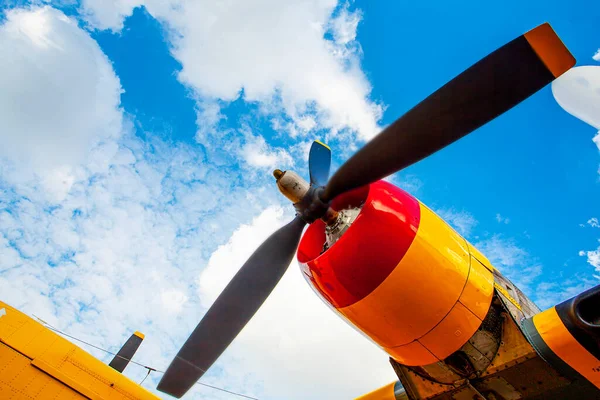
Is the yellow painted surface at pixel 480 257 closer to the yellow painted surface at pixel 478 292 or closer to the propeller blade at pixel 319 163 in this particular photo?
the yellow painted surface at pixel 478 292

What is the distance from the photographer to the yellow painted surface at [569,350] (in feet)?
11.6

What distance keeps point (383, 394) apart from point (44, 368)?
502 centimetres

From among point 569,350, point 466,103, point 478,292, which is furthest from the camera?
point 478,292

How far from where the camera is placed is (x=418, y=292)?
144 inches

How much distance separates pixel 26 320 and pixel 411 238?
561 cm

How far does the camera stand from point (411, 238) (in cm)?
365

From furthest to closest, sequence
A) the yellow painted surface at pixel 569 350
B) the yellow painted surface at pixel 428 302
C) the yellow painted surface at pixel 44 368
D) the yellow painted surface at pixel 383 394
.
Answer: the yellow painted surface at pixel 383 394
the yellow painted surface at pixel 44 368
the yellow painted surface at pixel 428 302
the yellow painted surface at pixel 569 350

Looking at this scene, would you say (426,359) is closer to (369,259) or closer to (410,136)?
(369,259)

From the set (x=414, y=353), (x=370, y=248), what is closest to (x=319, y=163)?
(x=370, y=248)

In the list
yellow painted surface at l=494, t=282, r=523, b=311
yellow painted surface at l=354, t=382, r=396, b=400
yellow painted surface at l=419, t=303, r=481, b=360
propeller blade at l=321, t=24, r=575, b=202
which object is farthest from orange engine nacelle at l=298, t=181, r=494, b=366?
yellow painted surface at l=354, t=382, r=396, b=400

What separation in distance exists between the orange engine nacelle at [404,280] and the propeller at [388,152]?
525 mm

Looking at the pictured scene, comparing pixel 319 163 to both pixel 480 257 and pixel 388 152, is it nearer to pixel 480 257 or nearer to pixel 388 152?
pixel 388 152

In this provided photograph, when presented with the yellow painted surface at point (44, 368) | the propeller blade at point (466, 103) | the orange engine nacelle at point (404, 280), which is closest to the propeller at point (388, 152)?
the propeller blade at point (466, 103)

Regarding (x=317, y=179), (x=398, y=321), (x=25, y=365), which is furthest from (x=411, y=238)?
(x=25, y=365)
